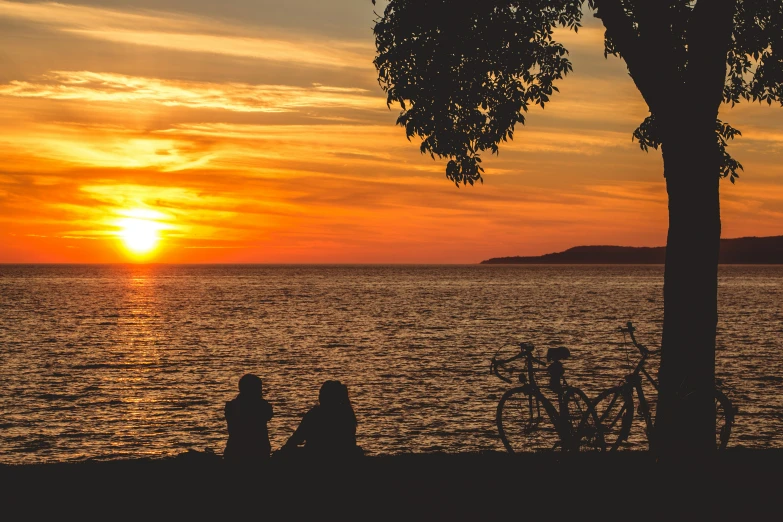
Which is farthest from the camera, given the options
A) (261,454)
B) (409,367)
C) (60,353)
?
(60,353)

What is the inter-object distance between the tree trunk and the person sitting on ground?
4.51m

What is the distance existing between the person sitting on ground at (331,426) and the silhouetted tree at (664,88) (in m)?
4.53

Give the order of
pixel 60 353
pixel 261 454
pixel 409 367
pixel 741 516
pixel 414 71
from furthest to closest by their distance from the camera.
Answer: pixel 60 353 → pixel 409 367 → pixel 414 71 → pixel 261 454 → pixel 741 516

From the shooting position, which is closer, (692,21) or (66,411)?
(692,21)

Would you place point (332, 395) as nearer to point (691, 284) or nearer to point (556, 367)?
point (556, 367)

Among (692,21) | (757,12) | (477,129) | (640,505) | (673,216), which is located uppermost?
(757,12)

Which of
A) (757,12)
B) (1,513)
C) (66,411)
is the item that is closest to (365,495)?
(1,513)

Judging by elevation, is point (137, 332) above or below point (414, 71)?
below

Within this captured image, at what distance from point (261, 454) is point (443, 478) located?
2.29 metres

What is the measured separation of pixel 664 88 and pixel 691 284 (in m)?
2.58

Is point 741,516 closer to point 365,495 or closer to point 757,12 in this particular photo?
point 365,495

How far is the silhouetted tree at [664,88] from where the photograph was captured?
10.9 metres

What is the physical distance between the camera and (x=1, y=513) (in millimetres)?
9031

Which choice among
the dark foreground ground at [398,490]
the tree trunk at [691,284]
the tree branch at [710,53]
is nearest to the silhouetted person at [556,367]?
the dark foreground ground at [398,490]
